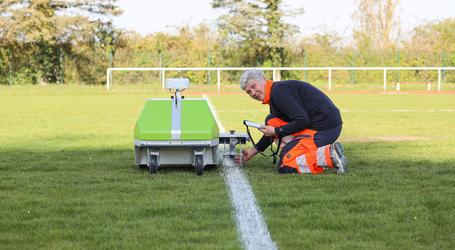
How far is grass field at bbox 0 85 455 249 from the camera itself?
209 inches

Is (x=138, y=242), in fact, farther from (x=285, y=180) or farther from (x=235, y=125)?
(x=235, y=125)

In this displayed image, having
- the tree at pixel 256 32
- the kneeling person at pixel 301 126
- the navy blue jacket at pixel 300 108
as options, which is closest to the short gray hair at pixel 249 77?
the kneeling person at pixel 301 126

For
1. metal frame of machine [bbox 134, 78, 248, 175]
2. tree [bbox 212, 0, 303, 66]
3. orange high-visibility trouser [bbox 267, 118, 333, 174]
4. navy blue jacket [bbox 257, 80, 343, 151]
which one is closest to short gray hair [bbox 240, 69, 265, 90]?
navy blue jacket [bbox 257, 80, 343, 151]

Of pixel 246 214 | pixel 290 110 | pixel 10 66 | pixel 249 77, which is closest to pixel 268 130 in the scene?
pixel 290 110

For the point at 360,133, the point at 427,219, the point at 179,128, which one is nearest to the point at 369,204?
the point at 427,219

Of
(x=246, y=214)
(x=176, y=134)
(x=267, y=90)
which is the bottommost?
(x=246, y=214)

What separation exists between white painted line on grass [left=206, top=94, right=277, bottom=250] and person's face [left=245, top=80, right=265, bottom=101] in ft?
2.77

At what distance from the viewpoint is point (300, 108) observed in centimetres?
852

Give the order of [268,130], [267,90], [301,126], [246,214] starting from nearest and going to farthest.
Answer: [246,214] → [267,90] → [301,126] → [268,130]

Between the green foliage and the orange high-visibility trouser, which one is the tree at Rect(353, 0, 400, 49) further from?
the orange high-visibility trouser

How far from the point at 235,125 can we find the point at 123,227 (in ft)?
35.4

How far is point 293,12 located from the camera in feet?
174

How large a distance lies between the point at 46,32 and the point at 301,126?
39.9 m

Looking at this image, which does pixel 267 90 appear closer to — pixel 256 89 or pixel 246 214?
pixel 256 89
